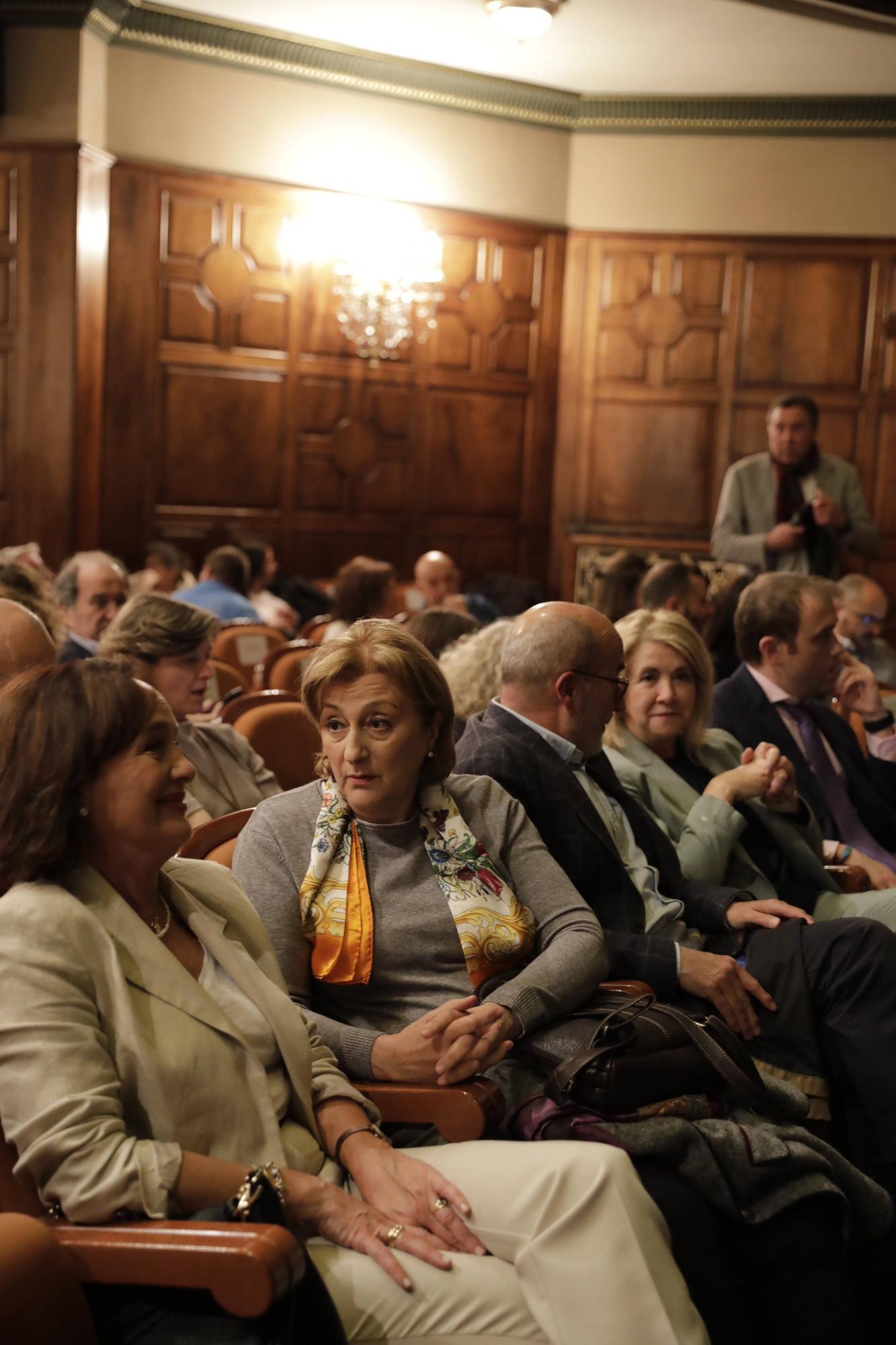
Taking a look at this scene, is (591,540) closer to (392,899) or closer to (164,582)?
(164,582)

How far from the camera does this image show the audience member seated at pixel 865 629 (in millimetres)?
5879

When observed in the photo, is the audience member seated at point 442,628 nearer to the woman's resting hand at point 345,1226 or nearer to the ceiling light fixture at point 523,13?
the woman's resting hand at point 345,1226

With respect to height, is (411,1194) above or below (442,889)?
below

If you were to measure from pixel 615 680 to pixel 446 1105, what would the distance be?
1.01m

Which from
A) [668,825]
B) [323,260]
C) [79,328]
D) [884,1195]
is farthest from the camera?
[323,260]

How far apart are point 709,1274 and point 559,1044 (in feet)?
1.34

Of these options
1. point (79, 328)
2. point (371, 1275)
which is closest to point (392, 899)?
point (371, 1275)

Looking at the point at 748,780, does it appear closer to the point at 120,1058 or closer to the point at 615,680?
the point at 615,680

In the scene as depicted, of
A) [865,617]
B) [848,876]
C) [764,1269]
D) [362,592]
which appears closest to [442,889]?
[764,1269]

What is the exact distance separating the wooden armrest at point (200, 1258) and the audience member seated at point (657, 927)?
118 centimetres

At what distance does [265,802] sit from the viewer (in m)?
2.29

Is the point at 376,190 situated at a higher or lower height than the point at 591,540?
higher

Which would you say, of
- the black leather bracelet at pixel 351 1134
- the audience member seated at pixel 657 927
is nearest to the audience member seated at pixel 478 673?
the audience member seated at pixel 657 927

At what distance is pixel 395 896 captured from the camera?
7.21 ft
